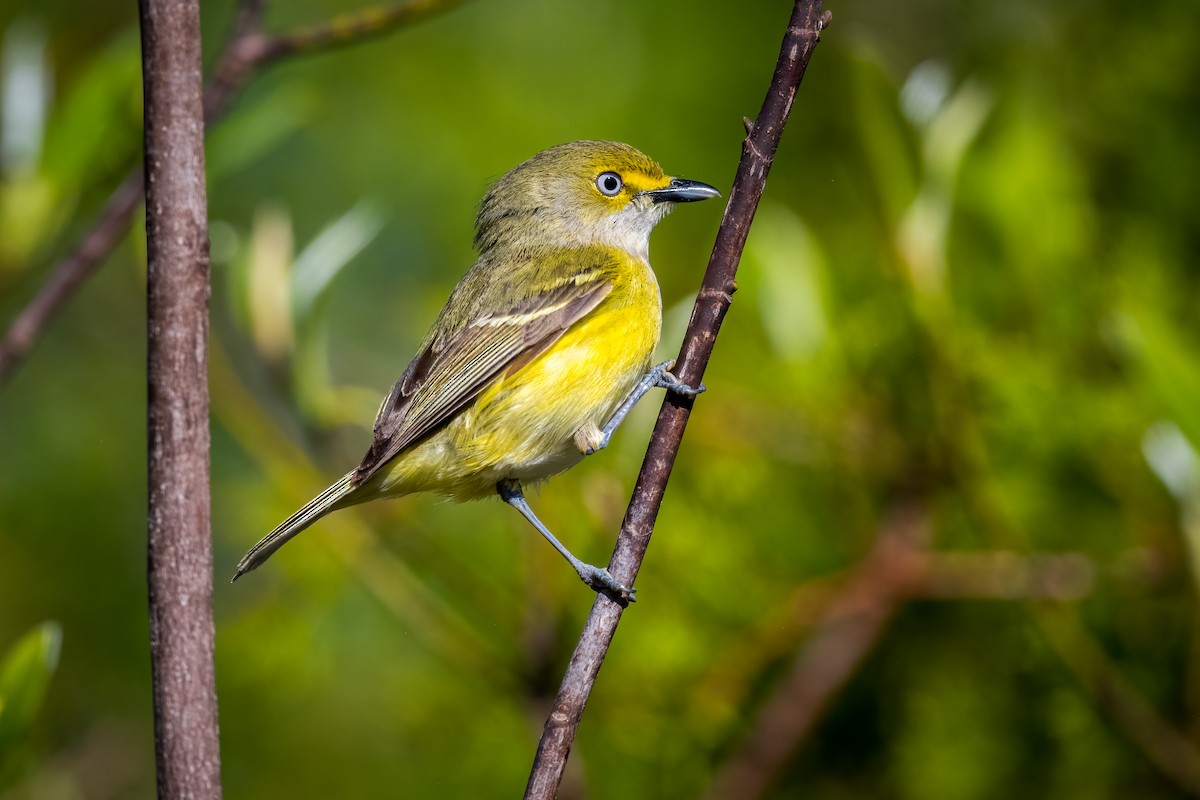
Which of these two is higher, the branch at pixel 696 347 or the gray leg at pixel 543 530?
the branch at pixel 696 347

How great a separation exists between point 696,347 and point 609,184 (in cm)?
163

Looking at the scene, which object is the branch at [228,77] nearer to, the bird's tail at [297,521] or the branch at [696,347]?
the bird's tail at [297,521]

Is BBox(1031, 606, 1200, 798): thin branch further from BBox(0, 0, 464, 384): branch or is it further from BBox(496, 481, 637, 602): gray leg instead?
BBox(0, 0, 464, 384): branch

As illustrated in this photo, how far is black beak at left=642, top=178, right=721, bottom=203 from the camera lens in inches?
120

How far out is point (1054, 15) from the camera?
3453 mm

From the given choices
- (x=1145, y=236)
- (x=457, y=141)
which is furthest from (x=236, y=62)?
(x=457, y=141)

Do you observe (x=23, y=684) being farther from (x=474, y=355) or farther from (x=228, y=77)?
(x=474, y=355)

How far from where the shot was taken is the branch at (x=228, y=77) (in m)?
1.98

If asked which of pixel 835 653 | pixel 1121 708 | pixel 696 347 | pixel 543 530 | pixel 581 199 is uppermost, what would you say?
pixel 696 347

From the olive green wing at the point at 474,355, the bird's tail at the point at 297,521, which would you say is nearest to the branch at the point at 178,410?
the bird's tail at the point at 297,521

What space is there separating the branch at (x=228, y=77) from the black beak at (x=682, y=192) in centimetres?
112

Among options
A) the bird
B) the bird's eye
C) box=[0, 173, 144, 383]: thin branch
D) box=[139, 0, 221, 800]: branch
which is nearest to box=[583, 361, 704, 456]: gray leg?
the bird

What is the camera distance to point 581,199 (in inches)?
130

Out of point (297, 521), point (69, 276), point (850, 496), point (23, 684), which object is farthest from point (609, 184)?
point (23, 684)
